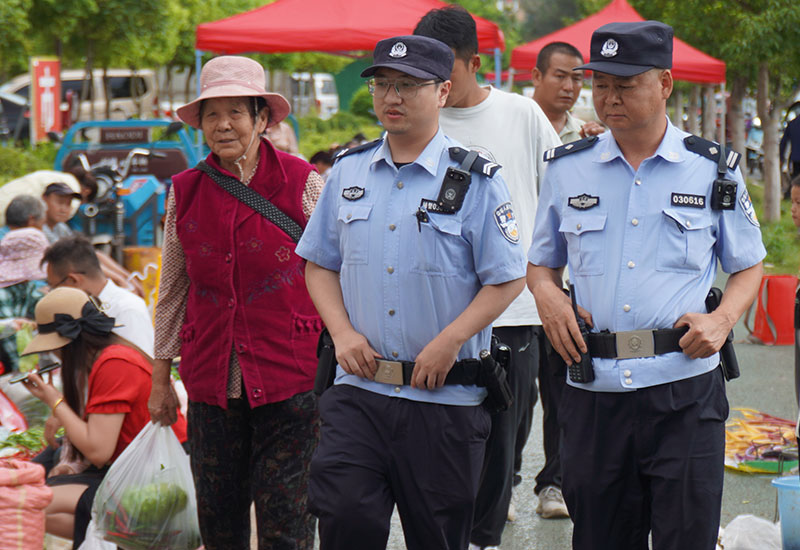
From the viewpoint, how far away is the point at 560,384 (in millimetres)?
4930

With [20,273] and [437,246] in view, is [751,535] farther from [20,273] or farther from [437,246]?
[20,273]

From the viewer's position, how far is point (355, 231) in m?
3.38

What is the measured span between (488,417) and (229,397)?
3.31 feet

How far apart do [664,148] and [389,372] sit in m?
1.07

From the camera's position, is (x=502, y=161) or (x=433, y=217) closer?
(x=433, y=217)

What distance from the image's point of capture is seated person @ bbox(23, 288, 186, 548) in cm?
447

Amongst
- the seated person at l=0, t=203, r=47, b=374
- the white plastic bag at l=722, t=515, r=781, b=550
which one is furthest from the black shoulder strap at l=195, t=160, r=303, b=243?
the seated person at l=0, t=203, r=47, b=374

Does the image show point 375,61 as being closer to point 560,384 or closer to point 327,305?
point 327,305

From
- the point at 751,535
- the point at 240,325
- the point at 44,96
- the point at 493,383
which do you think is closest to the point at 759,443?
the point at 751,535

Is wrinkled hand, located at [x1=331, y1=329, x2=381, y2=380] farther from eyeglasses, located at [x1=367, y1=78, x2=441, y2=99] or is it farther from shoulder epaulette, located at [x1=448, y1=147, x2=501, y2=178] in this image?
eyeglasses, located at [x1=367, y1=78, x2=441, y2=99]

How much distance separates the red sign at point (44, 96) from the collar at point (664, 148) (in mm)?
16771

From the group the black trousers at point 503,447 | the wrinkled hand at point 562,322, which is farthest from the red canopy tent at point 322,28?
the wrinkled hand at point 562,322

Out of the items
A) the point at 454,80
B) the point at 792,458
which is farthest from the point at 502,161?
the point at 792,458

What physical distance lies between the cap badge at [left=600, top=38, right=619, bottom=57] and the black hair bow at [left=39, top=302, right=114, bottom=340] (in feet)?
7.80
